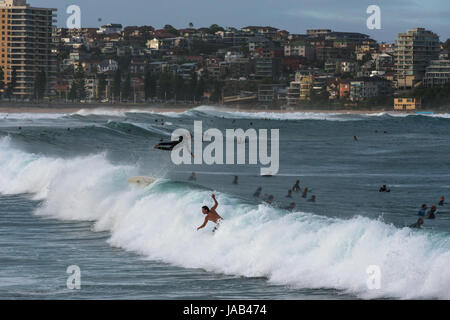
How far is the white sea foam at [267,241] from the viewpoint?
16062mm

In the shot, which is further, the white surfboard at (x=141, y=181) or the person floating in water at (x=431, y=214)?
the white surfboard at (x=141, y=181)

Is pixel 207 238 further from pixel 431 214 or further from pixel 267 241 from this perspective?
pixel 431 214

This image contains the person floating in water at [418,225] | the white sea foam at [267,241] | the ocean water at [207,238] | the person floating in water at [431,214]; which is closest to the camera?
the white sea foam at [267,241]

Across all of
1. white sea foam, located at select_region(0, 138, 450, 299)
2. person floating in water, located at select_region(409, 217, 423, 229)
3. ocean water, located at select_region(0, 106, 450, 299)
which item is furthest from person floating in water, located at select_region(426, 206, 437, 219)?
white sea foam, located at select_region(0, 138, 450, 299)

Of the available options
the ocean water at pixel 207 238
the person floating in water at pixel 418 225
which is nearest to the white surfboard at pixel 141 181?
the ocean water at pixel 207 238

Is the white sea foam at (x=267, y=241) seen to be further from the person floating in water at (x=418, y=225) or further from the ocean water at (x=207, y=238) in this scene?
the person floating in water at (x=418, y=225)

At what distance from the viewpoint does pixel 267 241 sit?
1911cm

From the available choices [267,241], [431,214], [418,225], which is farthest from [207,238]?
[431,214]

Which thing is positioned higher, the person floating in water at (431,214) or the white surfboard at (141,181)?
the white surfboard at (141,181)

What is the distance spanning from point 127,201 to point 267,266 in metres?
9.38

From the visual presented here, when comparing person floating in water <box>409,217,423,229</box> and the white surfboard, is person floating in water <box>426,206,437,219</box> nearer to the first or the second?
person floating in water <box>409,217,423,229</box>

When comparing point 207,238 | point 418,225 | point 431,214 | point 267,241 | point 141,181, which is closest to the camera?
point 267,241
